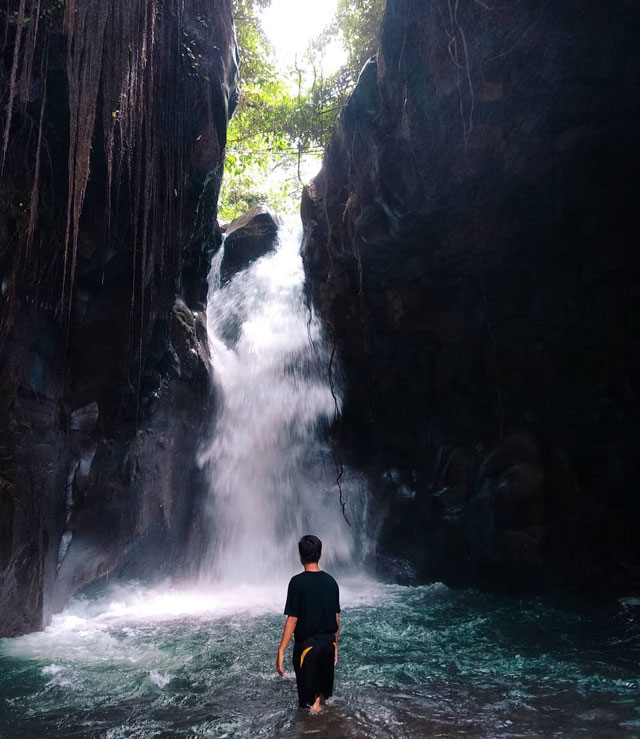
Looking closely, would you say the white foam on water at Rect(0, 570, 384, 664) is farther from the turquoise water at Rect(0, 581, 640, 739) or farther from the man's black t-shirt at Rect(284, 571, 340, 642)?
the man's black t-shirt at Rect(284, 571, 340, 642)

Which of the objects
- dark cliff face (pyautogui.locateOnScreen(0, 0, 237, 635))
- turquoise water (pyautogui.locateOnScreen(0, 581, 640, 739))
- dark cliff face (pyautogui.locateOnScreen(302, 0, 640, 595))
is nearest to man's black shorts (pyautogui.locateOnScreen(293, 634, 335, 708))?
turquoise water (pyautogui.locateOnScreen(0, 581, 640, 739))

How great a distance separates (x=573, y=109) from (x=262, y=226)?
356 inches

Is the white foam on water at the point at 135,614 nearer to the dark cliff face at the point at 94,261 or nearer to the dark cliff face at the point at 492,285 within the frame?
the dark cliff face at the point at 94,261

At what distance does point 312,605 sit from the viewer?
3.67 meters

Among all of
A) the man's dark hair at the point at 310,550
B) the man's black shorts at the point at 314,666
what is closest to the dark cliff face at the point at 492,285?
the man's dark hair at the point at 310,550

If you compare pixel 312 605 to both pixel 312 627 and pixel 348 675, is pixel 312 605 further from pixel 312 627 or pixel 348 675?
pixel 348 675

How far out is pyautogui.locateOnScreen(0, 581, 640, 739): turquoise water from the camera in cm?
374

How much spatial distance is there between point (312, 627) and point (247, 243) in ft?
40.1

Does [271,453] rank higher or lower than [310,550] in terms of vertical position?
higher

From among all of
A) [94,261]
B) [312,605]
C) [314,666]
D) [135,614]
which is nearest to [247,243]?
[94,261]

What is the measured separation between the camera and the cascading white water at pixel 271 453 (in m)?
11.0

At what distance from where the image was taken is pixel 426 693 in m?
4.44

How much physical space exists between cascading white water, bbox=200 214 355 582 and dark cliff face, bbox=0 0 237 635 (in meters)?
1.54

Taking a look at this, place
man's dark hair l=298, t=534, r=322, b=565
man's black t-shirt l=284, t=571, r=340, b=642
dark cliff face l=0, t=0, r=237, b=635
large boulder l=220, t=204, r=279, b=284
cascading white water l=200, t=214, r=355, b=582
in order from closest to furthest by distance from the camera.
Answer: man's black t-shirt l=284, t=571, r=340, b=642 → man's dark hair l=298, t=534, r=322, b=565 → dark cliff face l=0, t=0, r=237, b=635 → cascading white water l=200, t=214, r=355, b=582 → large boulder l=220, t=204, r=279, b=284
